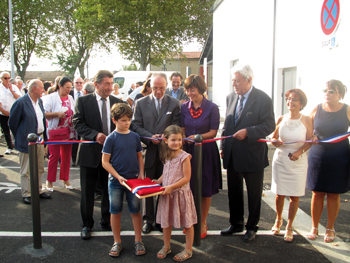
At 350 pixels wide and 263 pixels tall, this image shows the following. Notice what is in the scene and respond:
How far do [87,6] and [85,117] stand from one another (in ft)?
99.9

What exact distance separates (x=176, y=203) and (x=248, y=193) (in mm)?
Result: 1090

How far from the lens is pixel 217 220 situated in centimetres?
458

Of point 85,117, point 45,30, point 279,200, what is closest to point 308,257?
point 279,200

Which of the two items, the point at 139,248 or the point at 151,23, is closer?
the point at 139,248

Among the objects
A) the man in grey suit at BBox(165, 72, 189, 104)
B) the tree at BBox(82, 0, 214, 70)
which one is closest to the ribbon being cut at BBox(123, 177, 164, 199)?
the man in grey suit at BBox(165, 72, 189, 104)

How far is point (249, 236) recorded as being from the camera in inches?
154

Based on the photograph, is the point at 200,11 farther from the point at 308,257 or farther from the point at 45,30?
the point at 308,257

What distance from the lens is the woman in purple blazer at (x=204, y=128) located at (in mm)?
3947

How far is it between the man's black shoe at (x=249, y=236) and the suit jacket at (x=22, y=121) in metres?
3.59

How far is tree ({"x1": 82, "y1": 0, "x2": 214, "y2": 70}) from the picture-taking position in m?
29.1

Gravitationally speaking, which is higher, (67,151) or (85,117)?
(85,117)

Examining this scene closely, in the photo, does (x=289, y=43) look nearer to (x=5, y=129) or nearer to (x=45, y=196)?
(x=45, y=196)

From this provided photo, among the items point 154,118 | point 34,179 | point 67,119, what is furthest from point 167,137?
point 67,119

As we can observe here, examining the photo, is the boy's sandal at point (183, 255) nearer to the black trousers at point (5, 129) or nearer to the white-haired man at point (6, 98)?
the white-haired man at point (6, 98)
